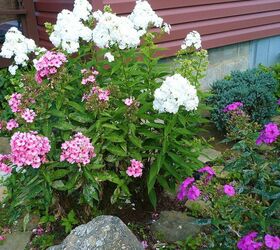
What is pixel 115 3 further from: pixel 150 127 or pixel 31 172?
A: pixel 31 172

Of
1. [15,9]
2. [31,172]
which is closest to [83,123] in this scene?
[31,172]

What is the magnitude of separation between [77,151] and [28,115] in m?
0.37

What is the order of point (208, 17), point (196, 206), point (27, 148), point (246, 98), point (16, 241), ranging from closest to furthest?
point (27, 148) < point (16, 241) < point (196, 206) < point (246, 98) < point (208, 17)

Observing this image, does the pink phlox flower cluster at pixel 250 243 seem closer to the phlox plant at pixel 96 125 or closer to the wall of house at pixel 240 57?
the phlox plant at pixel 96 125

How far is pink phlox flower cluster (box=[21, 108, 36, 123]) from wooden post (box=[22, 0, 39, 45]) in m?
3.21

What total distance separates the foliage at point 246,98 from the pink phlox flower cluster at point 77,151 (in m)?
2.28

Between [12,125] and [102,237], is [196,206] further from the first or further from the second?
[12,125]

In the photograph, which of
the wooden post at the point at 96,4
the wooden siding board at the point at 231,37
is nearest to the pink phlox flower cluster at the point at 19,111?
the wooden post at the point at 96,4

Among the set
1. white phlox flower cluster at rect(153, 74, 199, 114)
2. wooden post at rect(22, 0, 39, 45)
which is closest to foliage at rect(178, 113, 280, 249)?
white phlox flower cluster at rect(153, 74, 199, 114)

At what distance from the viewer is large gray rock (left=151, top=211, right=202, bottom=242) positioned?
284cm

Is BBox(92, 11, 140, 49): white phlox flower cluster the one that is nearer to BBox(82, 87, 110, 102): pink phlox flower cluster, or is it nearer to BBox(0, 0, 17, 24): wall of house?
BBox(82, 87, 110, 102): pink phlox flower cluster

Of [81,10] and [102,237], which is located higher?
[81,10]

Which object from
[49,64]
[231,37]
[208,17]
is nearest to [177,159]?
[49,64]

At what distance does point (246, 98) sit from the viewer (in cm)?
454
